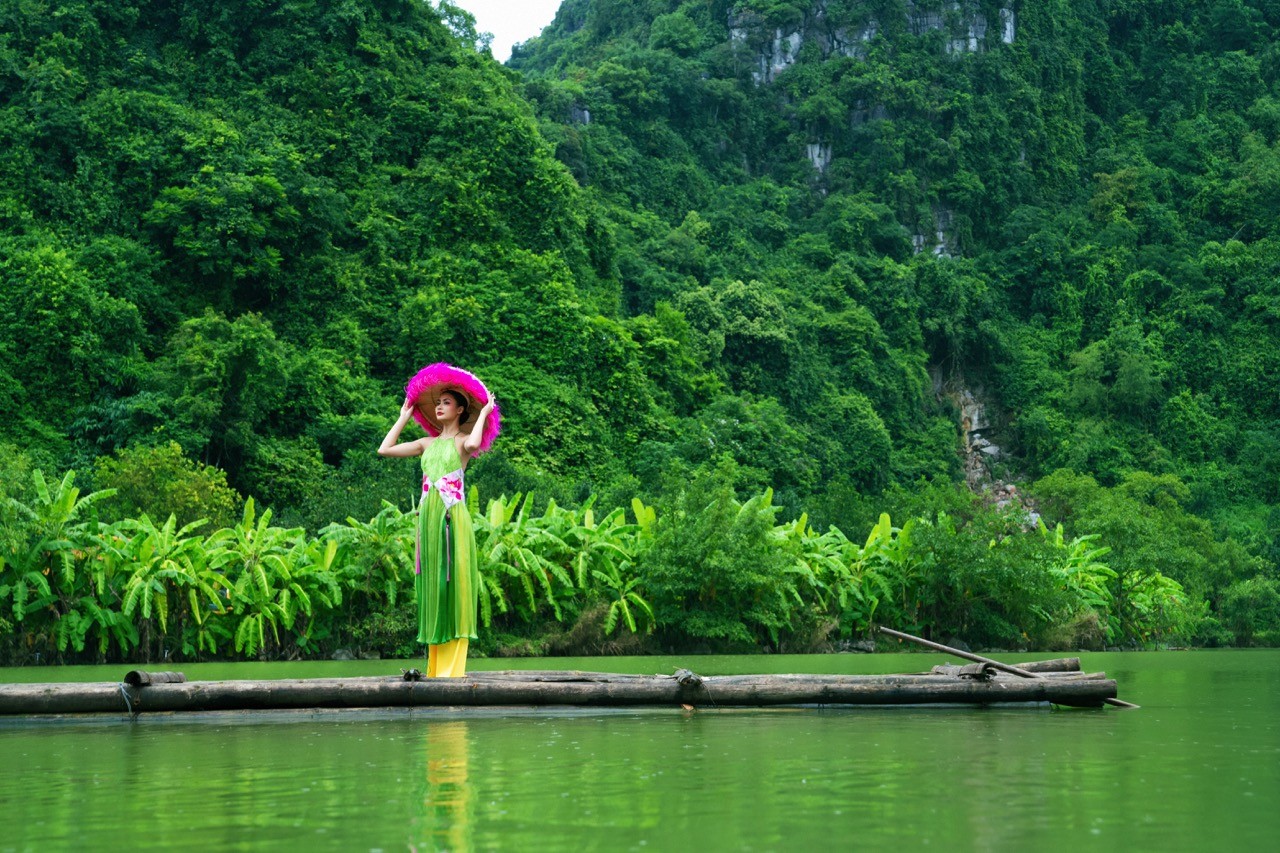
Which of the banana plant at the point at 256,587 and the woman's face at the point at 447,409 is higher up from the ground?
the woman's face at the point at 447,409

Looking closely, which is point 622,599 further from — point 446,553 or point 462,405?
point 446,553

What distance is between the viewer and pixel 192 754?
699 centimetres

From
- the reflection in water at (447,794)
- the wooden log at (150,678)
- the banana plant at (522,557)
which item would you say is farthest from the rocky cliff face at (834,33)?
the reflection in water at (447,794)

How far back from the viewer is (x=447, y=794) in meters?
5.48

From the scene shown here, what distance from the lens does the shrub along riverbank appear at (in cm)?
1614

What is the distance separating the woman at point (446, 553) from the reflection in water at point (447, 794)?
1.54 meters

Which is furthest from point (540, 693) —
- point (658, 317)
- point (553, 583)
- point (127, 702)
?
point (658, 317)

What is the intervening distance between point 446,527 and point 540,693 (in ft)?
4.17

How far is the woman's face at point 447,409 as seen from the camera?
9633 millimetres

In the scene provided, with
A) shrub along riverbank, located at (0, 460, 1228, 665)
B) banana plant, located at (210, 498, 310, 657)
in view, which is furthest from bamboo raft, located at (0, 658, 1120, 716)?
banana plant, located at (210, 498, 310, 657)

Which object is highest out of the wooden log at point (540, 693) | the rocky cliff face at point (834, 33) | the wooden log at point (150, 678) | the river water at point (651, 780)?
the rocky cliff face at point (834, 33)

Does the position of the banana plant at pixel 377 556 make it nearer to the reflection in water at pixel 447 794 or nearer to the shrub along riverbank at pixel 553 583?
the shrub along riverbank at pixel 553 583

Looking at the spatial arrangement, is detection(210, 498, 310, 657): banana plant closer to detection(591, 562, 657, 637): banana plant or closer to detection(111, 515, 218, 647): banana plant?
detection(111, 515, 218, 647): banana plant

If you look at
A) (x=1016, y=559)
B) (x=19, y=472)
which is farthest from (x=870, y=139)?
(x=19, y=472)
